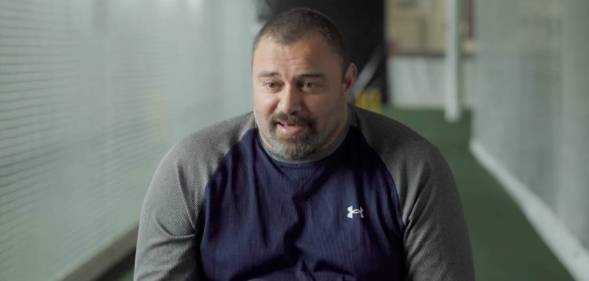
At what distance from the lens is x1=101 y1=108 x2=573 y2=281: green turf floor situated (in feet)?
9.91

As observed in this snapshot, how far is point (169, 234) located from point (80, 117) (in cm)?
127

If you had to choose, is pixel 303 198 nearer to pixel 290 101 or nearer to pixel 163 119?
pixel 290 101

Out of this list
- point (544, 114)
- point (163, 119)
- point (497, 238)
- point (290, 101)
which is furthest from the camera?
point (163, 119)

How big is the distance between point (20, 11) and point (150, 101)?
139 centimetres

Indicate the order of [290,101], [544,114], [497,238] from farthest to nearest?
[544,114]
[497,238]
[290,101]

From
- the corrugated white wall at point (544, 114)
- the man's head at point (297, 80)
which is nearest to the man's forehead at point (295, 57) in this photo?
the man's head at point (297, 80)

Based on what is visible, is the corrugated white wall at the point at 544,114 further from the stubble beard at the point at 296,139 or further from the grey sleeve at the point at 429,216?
the stubble beard at the point at 296,139

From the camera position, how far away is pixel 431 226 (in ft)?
5.04

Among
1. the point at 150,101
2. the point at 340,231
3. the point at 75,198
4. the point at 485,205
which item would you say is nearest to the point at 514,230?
the point at 485,205

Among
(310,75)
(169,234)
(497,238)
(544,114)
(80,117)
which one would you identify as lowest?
(497,238)

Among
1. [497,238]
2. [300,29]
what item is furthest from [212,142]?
[497,238]

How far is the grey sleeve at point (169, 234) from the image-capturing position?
1.57m

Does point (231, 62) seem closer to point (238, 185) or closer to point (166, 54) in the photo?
point (166, 54)

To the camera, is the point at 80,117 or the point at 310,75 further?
the point at 80,117
